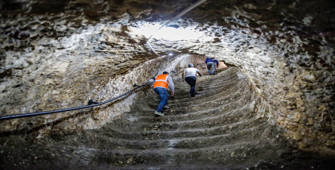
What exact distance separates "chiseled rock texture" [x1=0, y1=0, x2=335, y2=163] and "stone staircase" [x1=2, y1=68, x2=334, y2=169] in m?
0.26

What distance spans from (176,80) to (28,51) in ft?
19.8

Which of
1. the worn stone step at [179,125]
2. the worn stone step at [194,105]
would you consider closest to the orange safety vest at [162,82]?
the worn stone step at [194,105]

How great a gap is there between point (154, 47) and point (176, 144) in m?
1.70

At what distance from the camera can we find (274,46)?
193cm

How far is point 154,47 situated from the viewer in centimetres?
260

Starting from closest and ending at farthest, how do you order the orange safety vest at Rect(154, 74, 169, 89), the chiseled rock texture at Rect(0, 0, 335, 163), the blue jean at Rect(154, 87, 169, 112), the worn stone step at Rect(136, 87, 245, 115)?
the chiseled rock texture at Rect(0, 0, 335, 163) → the worn stone step at Rect(136, 87, 245, 115) → the blue jean at Rect(154, 87, 169, 112) → the orange safety vest at Rect(154, 74, 169, 89)

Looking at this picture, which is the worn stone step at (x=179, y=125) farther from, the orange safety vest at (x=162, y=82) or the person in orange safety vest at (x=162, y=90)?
the orange safety vest at (x=162, y=82)

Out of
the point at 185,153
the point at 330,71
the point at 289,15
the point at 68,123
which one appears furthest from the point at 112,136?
the point at 330,71

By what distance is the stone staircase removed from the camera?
2.27m

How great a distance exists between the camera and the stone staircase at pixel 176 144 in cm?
227

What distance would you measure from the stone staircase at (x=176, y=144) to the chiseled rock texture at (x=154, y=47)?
0.86 feet

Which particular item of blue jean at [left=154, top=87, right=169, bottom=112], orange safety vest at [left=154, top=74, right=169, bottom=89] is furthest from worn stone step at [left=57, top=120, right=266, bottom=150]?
orange safety vest at [left=154, top=74, right=169, bottom=89]

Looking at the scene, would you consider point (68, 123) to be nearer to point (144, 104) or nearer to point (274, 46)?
point (144, 104)

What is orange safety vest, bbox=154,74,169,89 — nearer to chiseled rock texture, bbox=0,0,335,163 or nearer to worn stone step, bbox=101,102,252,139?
worn stone step, bbox=101,102,252,139
